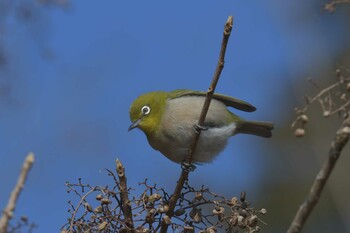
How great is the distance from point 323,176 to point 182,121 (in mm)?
3326

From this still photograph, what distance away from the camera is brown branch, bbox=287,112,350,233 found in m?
1.94

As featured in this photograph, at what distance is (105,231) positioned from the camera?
122 inches

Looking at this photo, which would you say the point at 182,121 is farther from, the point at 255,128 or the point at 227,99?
the point at 255,128

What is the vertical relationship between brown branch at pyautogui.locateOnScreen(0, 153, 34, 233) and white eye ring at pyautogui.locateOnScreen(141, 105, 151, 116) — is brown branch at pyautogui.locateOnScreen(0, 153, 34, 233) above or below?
below

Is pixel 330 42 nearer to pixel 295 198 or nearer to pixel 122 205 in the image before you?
pixel 295 198

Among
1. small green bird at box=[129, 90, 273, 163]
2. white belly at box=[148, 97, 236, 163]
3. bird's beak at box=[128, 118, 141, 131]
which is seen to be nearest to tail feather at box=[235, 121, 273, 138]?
small green bird at box=[129, 90, 273, 163]

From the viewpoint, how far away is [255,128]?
20.3ft

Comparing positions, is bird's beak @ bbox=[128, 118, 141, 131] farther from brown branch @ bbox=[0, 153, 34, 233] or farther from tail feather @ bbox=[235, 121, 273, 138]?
brown branch @ bbox=[0, 153, 34, 233]

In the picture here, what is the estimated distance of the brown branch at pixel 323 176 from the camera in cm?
194

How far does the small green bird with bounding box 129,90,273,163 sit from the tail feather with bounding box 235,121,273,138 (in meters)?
0.26

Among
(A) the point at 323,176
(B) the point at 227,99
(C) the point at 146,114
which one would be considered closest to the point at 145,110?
(C) the point at 146,114

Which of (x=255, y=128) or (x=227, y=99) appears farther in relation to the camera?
(x=255, y=128)

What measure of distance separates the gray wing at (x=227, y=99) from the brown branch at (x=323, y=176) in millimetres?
3471

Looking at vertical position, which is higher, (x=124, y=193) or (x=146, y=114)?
(x=146, y=114)
